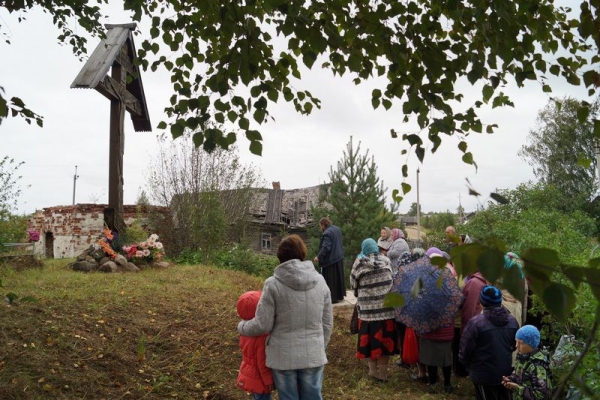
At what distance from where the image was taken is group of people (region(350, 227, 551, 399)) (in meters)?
3.92

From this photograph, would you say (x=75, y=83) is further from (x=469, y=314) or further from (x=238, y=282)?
(x=469, y=314)

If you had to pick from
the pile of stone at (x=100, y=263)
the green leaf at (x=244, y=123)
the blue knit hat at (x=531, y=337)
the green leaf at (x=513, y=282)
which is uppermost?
the green leaf at (x=244, y=123)

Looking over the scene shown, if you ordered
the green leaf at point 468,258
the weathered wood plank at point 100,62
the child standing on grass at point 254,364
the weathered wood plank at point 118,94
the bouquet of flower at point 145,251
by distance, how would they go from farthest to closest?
1. the bouquet of flower at point 145,251
2. the weathered wood plank at point 118,94
3. the weathered wood plank at point 100,62
4. the child standing on grass at point 254,364
5. the green leaf at point 468,258

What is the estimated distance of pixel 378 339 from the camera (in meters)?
5.71

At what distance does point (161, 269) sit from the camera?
9.47m

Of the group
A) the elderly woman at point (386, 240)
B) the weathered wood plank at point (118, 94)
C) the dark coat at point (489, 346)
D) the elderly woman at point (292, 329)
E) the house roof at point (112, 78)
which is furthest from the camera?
the weathered wood plank at point (118, 94)

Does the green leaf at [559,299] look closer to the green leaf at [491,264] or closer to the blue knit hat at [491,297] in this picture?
the green leaf at [491,264]

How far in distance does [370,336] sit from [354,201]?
11.2 meters

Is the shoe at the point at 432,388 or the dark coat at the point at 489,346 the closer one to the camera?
the dark coat at the point at 489,346

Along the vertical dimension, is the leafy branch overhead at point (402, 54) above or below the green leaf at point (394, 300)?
above

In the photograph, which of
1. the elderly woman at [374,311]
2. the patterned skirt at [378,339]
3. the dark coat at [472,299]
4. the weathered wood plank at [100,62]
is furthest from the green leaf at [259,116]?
the weathered wood plank at [100,62]

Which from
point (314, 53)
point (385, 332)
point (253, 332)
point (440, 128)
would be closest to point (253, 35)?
point (314, 53)

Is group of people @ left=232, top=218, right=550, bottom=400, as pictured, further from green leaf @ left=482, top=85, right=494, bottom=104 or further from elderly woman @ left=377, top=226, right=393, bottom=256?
elderly woman @ left=377, top=226, right=393, bottom=256

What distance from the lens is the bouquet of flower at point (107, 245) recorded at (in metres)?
8.99
